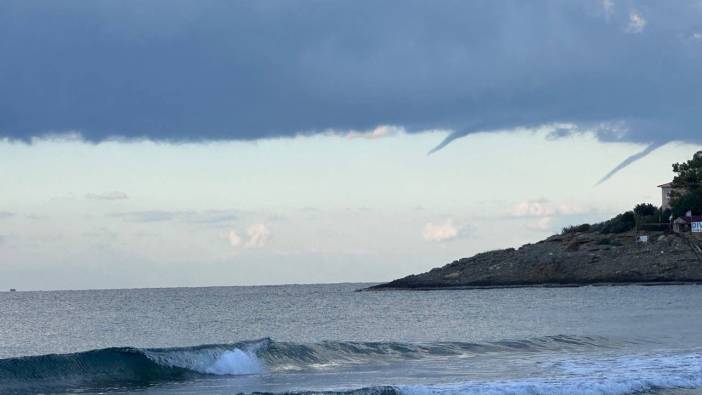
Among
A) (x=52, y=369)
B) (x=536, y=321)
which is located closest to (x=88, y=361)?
(x=52, y=369)

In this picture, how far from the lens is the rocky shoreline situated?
110062 mm

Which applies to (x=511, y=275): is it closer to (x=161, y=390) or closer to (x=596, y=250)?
(x=596, y=250)

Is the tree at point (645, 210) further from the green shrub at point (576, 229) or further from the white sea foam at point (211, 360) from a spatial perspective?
the white sea foam at point (211, 360)

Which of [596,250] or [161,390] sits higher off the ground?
[596,250]

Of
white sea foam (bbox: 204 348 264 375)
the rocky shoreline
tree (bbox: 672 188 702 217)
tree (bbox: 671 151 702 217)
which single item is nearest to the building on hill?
tree (bbox: 671 151 702 217)

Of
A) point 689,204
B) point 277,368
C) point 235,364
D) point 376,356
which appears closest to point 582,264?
point 689,204

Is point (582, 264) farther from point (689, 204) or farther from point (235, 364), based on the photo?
point (235, 364)

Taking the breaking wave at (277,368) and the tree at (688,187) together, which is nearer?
the breaking wave at (277,368)

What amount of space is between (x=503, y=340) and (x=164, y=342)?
16605 millimetres

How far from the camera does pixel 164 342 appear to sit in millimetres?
50781

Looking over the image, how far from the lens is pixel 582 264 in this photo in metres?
116

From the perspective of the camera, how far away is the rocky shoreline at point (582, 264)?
11006 cm

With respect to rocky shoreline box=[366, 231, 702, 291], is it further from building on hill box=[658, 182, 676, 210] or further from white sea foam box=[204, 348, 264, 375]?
white sea foam box=[204, 348, 264, 375]

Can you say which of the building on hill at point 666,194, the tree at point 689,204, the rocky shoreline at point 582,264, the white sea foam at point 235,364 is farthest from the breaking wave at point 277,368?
the building on hill at point 666,194
